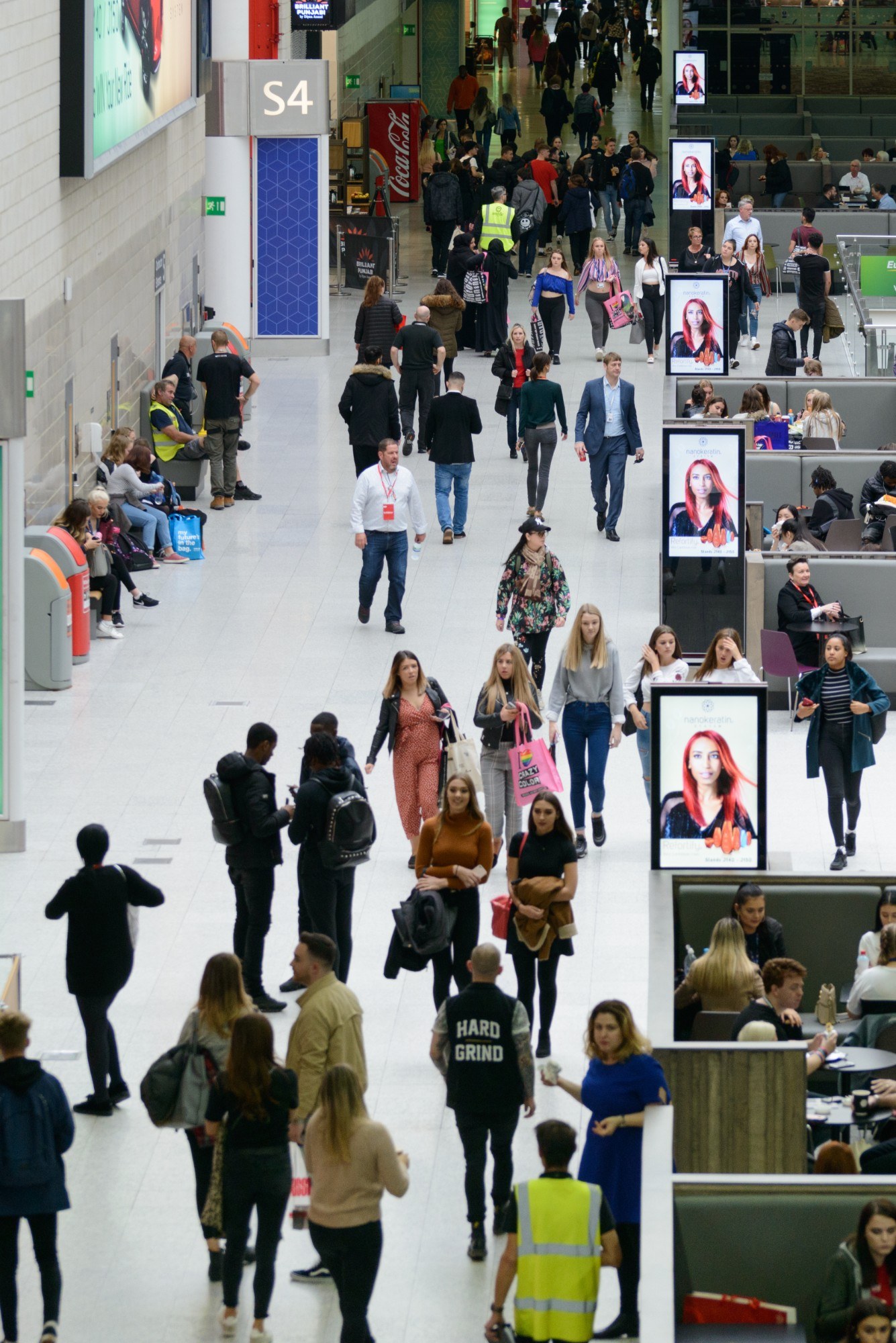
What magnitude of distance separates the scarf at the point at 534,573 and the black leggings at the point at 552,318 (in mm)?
11518

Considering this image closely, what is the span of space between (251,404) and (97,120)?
A: 6.91 metres

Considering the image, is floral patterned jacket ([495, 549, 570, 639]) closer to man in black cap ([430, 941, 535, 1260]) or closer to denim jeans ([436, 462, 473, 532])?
denim jeans ([436, 462, 473, 532])

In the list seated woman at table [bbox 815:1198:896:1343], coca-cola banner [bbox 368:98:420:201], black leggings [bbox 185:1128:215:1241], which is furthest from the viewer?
coca-cola banner [bbox 368:98:420:201]

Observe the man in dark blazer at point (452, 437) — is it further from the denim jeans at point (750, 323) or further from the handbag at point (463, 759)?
the denim jeans at point (750, 323)

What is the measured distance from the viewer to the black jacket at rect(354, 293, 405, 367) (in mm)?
23781

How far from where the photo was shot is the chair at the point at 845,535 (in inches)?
737

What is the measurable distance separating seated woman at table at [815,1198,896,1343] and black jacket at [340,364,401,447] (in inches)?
533

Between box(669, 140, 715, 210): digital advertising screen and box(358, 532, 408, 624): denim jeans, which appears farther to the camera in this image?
box(669, 140, 715, 210): digital advertising screen

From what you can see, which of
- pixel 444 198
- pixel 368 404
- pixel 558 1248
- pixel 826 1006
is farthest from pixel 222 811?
pixel 444 198

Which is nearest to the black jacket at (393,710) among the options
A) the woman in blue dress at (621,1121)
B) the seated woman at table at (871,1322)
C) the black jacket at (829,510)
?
the woman in blue dress at (621,1121)

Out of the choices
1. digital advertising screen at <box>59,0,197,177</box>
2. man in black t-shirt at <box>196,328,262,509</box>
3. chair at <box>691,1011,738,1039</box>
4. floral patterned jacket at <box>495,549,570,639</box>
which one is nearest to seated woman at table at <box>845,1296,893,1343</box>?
chair at <box>691,1011,738,1039</box>

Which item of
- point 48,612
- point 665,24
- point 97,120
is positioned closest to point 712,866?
point 48,612

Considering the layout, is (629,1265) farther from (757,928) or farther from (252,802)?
(252,802)

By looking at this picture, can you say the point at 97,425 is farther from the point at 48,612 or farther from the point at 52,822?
the point at 52,822
